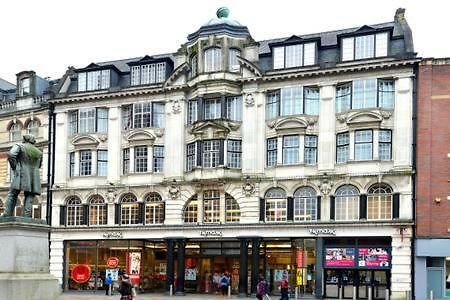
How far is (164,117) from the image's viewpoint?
167ft

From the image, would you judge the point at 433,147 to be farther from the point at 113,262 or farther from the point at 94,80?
the point at 94,80

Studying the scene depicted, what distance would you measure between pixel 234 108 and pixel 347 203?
34.3ft

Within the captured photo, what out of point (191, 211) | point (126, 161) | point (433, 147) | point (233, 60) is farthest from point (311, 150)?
point (126, 161)

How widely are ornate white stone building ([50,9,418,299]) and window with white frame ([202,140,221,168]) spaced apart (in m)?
0.08

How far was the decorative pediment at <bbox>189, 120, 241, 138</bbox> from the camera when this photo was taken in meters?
47.9

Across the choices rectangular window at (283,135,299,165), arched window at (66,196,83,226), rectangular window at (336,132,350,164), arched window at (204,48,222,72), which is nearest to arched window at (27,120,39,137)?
arched window at (66,196,83,226)

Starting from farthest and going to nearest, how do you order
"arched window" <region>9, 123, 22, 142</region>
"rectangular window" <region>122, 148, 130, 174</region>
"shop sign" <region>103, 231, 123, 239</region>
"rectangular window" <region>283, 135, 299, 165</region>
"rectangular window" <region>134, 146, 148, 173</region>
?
"arched window" <region>9, 123, 22, 142</region>
"rectangular window" <region>122, 148, 130, 174</region>
"shop sign" <region>103, 231, 123, 239</region>
"rectangular window" <region>134, 146, 148, 173</region>
"rectangular window" <region>283, 135, 299, 165</region>

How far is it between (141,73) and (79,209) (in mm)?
11389

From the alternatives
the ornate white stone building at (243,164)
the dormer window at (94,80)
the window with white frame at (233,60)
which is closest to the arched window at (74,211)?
the ornate white stone building at (243,164)

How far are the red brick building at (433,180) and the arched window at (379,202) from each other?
179cm

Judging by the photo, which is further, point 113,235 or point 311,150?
point 113,235

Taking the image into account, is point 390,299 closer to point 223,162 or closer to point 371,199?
point 371,199

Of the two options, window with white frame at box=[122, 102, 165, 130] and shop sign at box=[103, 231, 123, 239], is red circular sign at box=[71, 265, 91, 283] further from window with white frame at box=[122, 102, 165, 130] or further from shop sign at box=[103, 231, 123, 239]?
window with white frame at box=[122, 102, 165, 130]

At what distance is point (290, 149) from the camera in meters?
46.7
